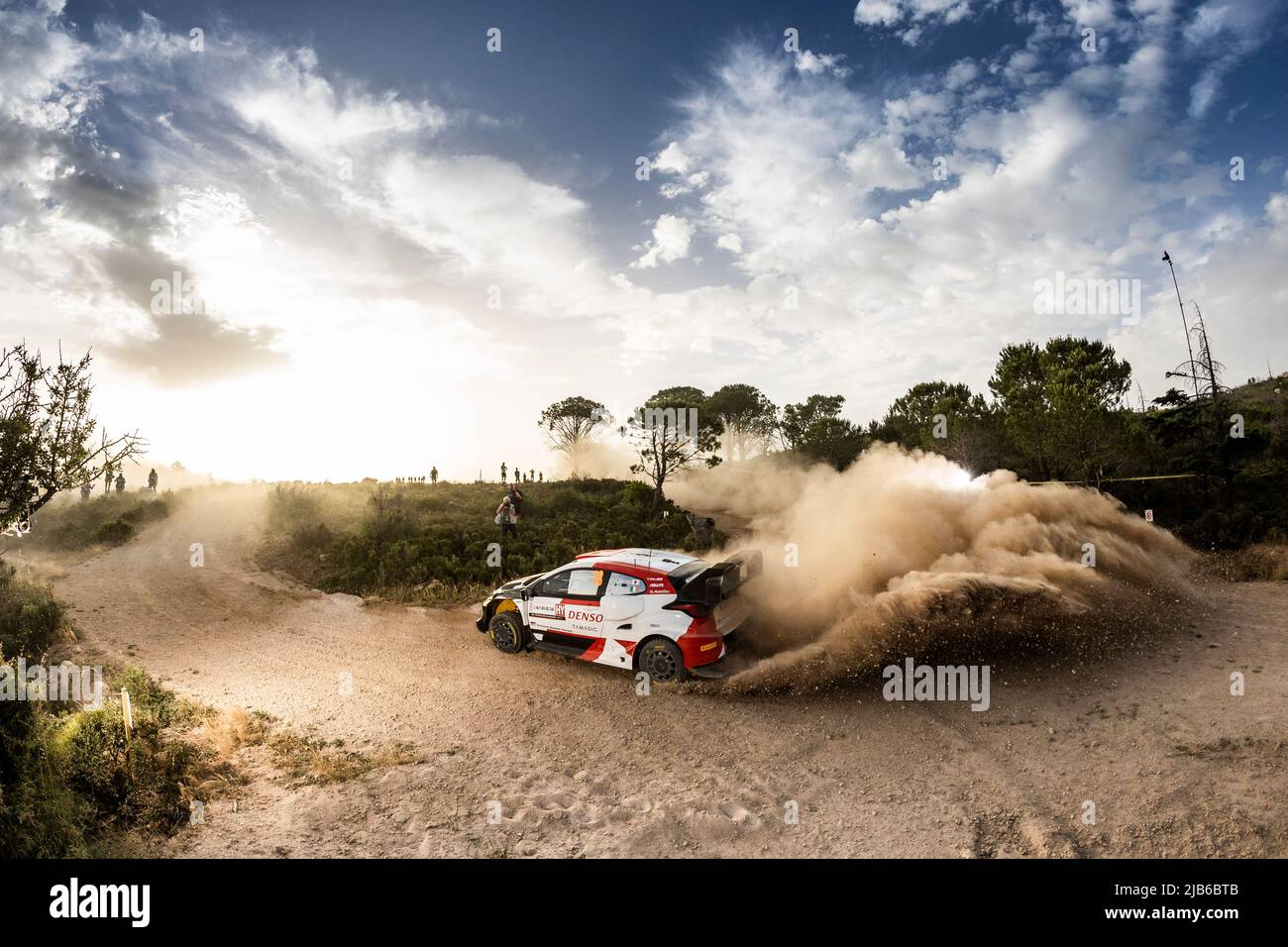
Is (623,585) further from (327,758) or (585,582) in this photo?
(327,758)

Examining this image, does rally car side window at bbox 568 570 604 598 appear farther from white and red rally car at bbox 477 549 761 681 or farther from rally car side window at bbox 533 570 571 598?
rally car side window at bbox 533 570 571 598

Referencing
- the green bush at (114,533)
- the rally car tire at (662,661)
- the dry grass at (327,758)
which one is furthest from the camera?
the green bush at (114,533)

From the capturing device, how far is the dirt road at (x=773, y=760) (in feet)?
18.6

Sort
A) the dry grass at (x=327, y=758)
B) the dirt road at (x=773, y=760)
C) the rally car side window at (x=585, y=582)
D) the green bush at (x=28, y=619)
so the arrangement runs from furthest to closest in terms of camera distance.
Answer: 1. the green bush at (x=28, y=619)
2. the rally car side window at (x=585, y=582)
3. the dry grass at (x=327, y=758)
4. the dirt road at (x=773, y=760)

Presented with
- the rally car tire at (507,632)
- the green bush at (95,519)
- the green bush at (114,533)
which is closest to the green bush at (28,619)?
the rally car tire at (507,632)

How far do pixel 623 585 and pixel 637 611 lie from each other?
505 mm

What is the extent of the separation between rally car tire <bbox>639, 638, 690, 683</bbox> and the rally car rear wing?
34.2 inches

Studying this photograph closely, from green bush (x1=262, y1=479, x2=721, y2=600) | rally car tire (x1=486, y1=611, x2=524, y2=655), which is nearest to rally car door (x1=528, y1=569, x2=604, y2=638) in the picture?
rally car tire (x1=486, y1=611, x2=524, y2=655)

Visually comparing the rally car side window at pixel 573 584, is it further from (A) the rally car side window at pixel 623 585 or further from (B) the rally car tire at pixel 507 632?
(B) the rally car tire at pixel 507 632

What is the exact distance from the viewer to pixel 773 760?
7.36 m

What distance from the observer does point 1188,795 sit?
580 centimetres

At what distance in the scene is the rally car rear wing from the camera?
923cm

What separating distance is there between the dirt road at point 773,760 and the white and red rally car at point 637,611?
1.60ft

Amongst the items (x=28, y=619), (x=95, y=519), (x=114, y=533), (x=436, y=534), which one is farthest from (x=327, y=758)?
(x=95, y=519)
